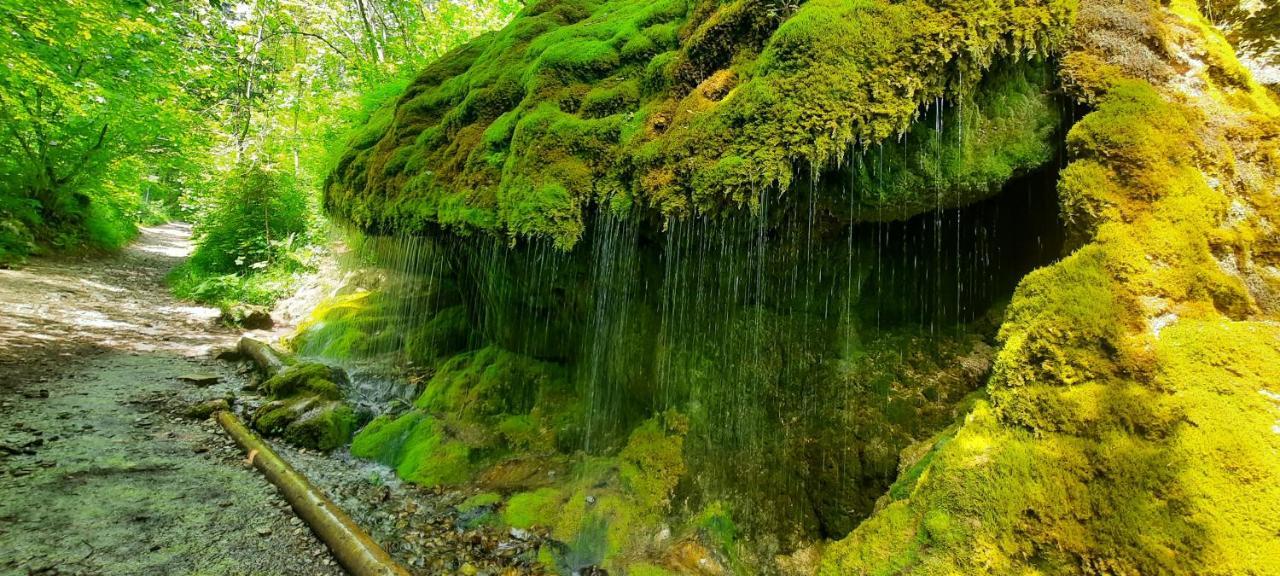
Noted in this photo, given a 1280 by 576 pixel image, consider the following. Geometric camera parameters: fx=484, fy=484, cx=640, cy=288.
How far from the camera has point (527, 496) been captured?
5.07 meters

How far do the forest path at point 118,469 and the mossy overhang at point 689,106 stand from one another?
3.16 meters

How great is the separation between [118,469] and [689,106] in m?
6.54

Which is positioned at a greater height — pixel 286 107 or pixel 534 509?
pixel 286 107

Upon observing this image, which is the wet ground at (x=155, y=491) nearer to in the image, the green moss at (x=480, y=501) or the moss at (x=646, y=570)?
the green moss at (x=480, y=501)

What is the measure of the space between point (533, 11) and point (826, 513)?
7487 mm

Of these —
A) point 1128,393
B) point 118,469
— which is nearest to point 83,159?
point 118,469

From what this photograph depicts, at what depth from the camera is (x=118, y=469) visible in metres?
4.83

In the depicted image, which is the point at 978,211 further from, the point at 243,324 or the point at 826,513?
the point at 243,324

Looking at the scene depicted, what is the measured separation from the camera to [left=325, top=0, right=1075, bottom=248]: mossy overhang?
122 inches

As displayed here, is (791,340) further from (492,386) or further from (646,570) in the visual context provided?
(492,386)

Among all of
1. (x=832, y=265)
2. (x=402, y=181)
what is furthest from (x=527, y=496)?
(x=402, y=181)

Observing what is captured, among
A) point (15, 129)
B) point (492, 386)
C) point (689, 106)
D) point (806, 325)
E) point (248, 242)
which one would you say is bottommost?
point (492, 386)

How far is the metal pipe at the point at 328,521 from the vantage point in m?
3.53

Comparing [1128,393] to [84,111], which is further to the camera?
[84,111]
